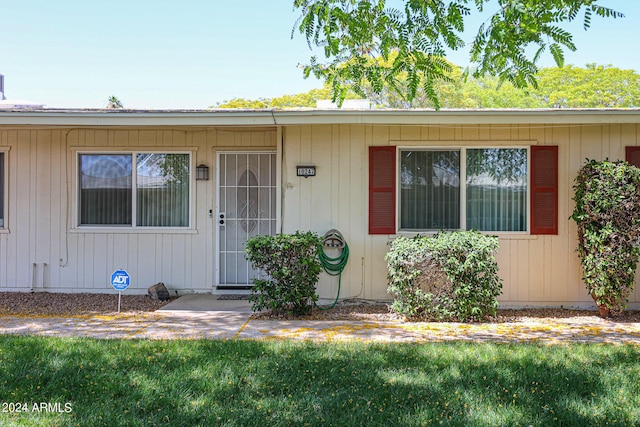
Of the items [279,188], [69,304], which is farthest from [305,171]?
[69,304]

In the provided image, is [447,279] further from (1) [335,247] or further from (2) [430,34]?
(2) [430,34]

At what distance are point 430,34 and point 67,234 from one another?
6.00 meters

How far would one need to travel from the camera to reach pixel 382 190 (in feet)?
22.9

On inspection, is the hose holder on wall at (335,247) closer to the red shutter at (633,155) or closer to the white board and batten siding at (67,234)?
the white board and batten siding at (67,234)

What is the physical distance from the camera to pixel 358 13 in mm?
5141

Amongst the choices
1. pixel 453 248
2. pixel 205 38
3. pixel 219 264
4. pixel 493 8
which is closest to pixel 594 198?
pixel 453 248

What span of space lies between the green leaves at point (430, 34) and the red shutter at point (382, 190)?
1650mm

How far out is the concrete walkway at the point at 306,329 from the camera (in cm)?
518

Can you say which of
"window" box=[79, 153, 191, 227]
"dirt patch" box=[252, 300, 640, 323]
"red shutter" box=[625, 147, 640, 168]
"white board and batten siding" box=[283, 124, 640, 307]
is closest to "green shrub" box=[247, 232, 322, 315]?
"dirt patch" box=[252, 300, 640, 323]

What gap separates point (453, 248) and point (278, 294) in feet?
6.90

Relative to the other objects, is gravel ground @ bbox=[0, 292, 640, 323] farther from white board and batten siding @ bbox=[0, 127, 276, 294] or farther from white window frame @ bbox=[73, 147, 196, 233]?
white window frame @ bbox=[73, 147, 196, 233]

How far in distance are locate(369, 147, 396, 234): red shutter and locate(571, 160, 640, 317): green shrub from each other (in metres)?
2.33

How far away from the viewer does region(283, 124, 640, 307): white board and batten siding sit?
22.7 ft

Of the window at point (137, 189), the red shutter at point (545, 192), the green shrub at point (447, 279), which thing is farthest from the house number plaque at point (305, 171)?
the red shutter at point (545, 192)
